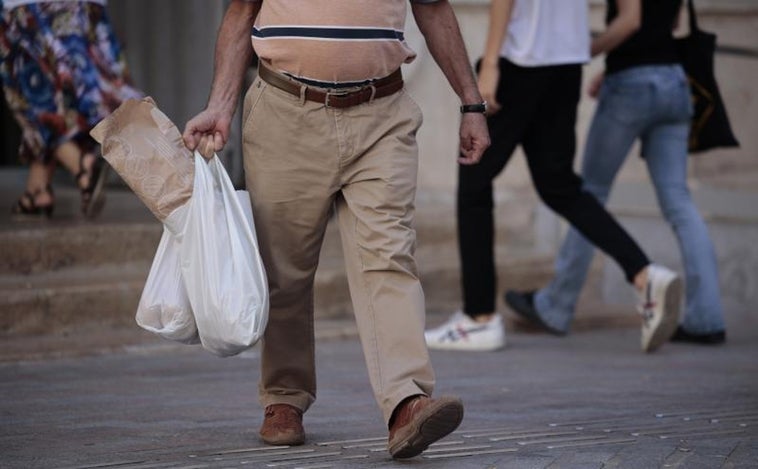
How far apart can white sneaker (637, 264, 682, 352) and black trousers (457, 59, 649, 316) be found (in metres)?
0.10

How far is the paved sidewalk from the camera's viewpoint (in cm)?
462

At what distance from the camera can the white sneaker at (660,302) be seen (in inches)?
275

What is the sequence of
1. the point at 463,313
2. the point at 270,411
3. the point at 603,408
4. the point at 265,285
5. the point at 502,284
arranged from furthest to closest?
the point at 502,284 → the point at 463,313 → the point at 603,408 → the point at 270,411 → the point at 265,285

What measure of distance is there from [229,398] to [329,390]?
43 centimetres

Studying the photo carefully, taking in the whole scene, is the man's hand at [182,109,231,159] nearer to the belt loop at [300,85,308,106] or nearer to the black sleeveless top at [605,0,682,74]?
the belt loop at [300,85,308,106]

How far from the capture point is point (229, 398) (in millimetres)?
5691

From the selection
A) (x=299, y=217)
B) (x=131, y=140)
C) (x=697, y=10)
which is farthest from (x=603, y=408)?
(x=697, y=10)

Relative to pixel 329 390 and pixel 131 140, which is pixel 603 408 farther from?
pixel 131 140

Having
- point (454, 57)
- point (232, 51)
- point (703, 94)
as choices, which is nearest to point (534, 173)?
point (703, 94)

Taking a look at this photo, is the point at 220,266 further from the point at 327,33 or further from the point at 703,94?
the point at 703,94

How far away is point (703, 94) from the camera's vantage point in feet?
24.9

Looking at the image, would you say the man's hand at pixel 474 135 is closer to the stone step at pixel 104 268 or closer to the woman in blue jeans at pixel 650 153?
the woman in blue jeans at pixel 650 153

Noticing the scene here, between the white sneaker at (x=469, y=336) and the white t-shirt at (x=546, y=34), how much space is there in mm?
1177

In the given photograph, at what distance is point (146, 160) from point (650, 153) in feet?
11.8
